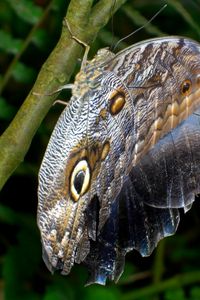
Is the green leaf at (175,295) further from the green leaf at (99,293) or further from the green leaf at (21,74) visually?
the green leaf at (21,74)

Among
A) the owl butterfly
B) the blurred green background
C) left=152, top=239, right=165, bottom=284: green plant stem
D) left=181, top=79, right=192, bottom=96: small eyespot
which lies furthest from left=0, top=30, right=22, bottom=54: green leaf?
left=152, top=239, right=165, bottom=284: green plant stem

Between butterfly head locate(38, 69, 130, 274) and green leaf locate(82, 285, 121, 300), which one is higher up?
butterfly head locate(38, 69, 130, 274)

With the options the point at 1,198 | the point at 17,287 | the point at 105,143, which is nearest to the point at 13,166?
the point at 105,143

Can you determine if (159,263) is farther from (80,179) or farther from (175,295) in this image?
(80,179)

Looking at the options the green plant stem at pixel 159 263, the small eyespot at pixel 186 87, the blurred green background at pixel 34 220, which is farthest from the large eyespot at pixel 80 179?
the green plant stem at pixel 159 263

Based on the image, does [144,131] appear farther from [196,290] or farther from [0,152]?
[196,290]

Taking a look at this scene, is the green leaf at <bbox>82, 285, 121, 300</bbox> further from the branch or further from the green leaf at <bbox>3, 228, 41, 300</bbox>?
the branch

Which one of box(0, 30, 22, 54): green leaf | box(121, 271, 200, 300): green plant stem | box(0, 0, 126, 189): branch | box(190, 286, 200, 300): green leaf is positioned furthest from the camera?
box(121, 271, 200, 300): green plant stem
